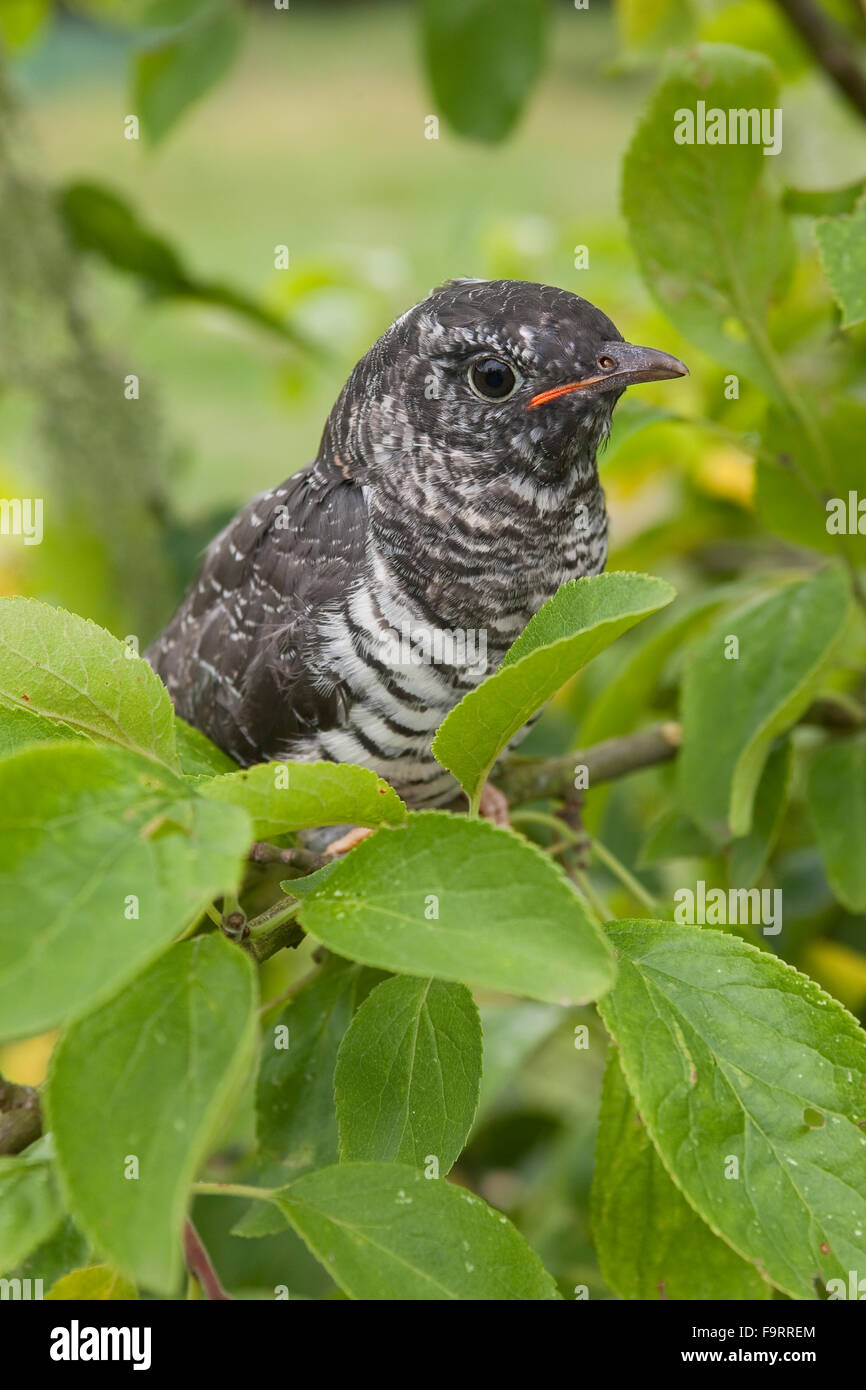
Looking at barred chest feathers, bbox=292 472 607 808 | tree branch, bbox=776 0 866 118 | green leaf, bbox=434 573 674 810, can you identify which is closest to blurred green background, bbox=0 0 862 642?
tree branch, bbox=776 0 866 118

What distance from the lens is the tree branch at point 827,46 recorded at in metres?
1.43

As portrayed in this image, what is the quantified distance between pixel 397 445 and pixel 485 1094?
0.68 metres

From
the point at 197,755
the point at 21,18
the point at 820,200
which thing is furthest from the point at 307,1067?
the point at 21,18

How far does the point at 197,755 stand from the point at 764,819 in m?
0.52

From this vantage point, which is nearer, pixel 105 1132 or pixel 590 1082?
pixel 105 1132

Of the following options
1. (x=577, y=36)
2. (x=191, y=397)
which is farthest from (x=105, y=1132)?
(x=577, y=36)

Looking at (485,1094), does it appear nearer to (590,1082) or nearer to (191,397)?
(590,1082)

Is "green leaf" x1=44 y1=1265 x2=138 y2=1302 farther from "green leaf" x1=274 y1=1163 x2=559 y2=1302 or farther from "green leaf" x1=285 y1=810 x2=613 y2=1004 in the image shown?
"green leaf" x1=285 y1=810 x2=613 y2=1004

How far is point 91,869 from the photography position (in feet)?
1.75

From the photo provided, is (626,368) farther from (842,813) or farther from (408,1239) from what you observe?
(408,1239)

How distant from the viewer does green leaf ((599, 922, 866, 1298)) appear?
0.68 m

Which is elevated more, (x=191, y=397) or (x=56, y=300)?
(x=191, y=397)

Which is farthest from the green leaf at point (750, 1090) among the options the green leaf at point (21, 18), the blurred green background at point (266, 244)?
the green leaf at point (21, 18)

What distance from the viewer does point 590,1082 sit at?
2.07 m
